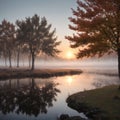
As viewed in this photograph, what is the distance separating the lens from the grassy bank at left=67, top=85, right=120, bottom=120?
16.5 m

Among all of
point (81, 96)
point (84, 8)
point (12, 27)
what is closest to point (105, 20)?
point (84, 8)

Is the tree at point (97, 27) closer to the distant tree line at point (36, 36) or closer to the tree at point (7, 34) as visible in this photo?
the distant tree line at point (36, 36)

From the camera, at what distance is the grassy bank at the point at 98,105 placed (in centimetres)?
1653

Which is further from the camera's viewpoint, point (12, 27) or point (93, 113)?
point (12, 27)

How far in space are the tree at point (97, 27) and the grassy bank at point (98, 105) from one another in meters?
4.43

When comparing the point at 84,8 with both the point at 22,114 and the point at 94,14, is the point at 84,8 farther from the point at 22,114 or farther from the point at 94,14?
A: the point at 22,114

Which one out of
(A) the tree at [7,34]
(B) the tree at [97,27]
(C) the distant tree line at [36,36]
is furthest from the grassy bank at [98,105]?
(A) the tree at [7,34]

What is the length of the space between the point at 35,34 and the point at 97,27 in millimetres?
43626

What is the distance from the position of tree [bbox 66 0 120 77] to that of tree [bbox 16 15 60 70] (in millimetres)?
40849

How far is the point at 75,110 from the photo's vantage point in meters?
20.2

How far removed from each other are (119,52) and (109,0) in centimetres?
555

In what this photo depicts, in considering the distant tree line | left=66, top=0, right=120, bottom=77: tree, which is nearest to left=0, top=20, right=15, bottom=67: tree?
the distant tree line

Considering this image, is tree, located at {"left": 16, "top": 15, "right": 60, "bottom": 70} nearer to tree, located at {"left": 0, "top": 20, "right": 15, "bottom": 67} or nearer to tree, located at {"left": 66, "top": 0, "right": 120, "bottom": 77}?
tree, located at {"left": 0, "top": 20, "right": 15, "bottom": 67}

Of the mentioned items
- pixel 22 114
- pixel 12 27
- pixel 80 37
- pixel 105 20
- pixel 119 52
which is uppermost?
pixel 12 27
